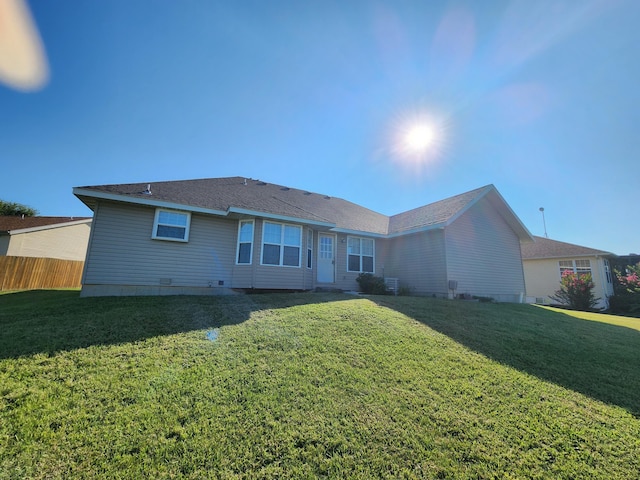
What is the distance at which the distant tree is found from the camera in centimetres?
3340

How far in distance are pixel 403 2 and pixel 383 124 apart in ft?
15.1

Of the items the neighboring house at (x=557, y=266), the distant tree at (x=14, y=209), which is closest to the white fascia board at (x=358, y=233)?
the neighboring house at (x=557, y=266)

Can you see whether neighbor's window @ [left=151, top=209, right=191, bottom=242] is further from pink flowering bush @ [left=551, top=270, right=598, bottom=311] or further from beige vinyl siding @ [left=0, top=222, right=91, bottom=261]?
pink flowering bush @ [left=551, top=270, right=598, bottom=311]

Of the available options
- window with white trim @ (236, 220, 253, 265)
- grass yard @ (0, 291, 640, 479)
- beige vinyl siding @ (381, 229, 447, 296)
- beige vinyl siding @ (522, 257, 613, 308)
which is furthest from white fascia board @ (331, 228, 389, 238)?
beige vinyl siding @ (522, 257, 613, 308)

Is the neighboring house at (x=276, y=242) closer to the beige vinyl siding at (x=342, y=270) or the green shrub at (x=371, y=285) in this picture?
the beige vinyl siding at (x=342, y=270)

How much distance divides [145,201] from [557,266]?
84.1ft

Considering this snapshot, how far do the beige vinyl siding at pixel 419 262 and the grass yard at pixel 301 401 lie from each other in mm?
5916

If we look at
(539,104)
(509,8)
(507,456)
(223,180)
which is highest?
(509,8)

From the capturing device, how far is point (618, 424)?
11.0 ft

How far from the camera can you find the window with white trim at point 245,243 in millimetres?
10273

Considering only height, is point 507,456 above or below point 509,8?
below

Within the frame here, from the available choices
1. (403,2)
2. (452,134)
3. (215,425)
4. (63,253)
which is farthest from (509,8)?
(63,253)

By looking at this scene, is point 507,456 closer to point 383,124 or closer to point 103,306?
point 103,306

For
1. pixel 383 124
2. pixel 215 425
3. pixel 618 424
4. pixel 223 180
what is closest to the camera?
pixel 215 425
